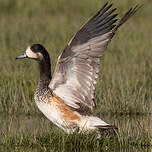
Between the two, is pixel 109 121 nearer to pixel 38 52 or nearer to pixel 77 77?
pixel 77 77

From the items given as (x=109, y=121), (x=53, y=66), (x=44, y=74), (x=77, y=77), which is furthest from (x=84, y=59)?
(x=53, y=66)

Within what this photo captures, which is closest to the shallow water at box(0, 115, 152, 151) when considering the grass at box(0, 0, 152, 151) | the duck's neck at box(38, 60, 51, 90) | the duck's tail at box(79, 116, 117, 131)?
the grass at box(0, 0, 152, 151)

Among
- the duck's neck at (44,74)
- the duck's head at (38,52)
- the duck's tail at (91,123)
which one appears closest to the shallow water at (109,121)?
the duck's tail at (91,123)

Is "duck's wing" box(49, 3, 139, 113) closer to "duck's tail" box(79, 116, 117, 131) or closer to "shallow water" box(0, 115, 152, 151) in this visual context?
"duck's tail" box(79, 116, 117, 131)

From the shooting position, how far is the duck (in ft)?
22.2

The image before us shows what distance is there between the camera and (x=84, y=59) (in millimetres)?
6918

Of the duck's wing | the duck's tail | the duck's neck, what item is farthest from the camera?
the duck's neck

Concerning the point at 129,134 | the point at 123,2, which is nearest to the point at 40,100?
the point at 129,134

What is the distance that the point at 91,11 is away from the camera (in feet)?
54.9

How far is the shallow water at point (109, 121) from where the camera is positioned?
6.82 metres

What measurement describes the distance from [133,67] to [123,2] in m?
5.64

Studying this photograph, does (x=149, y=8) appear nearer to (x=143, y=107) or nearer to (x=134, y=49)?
(x=134, y=49)

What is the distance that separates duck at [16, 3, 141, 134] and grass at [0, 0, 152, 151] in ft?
0.87

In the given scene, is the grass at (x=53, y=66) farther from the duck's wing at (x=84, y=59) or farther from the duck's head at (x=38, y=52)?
the duck's head at (x=38, y=52)
